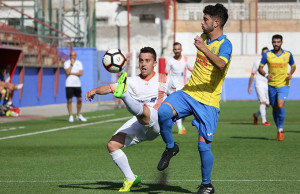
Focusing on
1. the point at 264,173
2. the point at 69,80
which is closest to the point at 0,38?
the point at 69,80

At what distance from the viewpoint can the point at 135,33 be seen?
5141cm

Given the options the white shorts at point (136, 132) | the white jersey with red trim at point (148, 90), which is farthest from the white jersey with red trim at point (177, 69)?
the white shorts at point (136, 132)

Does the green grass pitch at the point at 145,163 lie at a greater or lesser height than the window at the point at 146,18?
lesser

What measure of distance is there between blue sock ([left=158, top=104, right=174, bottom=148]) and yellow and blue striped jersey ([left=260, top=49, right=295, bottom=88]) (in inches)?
293

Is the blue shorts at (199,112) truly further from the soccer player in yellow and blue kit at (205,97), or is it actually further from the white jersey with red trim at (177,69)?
the white jersey with red trim at (177,69)

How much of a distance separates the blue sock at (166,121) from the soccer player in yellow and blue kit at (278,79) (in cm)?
714

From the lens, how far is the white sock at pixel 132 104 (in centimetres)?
761

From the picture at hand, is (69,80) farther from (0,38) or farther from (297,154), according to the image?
(297,154)

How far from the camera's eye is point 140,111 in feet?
25.8

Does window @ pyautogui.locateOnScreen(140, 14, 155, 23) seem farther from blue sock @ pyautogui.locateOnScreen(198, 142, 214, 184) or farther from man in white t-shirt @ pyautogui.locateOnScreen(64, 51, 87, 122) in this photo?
blue sock @ pyautogui.locateOnScreen(198, 142, 214, 184)

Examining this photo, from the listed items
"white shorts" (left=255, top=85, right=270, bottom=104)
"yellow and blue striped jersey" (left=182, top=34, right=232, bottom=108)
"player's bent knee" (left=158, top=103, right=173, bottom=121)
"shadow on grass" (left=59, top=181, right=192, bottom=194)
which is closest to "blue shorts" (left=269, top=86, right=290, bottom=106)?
"white shorts" (left=255, top=85, right=270, bottom=104)

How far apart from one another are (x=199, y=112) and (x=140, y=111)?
26.2 inches

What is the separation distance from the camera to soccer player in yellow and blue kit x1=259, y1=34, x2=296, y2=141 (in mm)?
14852

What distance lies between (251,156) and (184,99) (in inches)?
167
